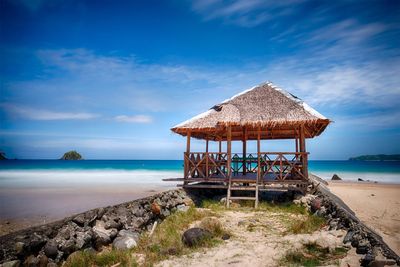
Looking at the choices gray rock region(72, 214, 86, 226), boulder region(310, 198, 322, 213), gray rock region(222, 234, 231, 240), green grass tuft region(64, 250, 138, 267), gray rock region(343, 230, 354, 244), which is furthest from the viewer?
boulder region(310, 198, 322, 213)

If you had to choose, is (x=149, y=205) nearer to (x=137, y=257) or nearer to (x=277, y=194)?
(x=137, y=257)

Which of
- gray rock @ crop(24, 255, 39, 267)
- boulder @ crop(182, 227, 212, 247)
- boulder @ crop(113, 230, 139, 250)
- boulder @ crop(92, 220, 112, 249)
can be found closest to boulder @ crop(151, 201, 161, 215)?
boulder @ crop(113, 230, 139, 250)

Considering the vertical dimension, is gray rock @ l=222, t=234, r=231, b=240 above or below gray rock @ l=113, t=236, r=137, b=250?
above

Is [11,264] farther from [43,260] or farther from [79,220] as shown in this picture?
[79,220]

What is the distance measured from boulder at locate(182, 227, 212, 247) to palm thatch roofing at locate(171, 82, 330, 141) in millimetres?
4944

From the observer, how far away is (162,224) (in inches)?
317

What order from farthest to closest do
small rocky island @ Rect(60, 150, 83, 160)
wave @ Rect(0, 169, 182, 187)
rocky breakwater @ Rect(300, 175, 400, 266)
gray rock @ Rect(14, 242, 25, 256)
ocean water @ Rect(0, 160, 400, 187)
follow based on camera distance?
small rocky island @ Rect(60, 150, 83, 160) → ocean water @ Rect(0, 160, 400, 187) → wave @ Rect(0, 169, 182, 187) → gray rock @ Rect(14, 242, 25, 256) → rocky breakwater @ Rect(300, 175, 400, 266)

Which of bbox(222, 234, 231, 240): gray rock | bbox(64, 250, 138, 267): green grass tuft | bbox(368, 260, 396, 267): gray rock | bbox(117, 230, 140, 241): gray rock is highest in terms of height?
bbox(368, 260, 396, 267): gray rock

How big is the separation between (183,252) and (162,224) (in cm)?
259

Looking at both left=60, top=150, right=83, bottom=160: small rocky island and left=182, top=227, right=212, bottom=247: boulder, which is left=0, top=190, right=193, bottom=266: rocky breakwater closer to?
left=182, top=227, right=212, bottom=247: boulder

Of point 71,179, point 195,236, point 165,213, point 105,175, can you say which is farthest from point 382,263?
point 105,175

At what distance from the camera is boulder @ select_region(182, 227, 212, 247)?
590 centimetres

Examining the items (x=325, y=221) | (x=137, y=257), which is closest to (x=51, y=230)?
(x=137, y=257)

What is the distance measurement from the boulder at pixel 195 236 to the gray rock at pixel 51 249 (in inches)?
98.9
